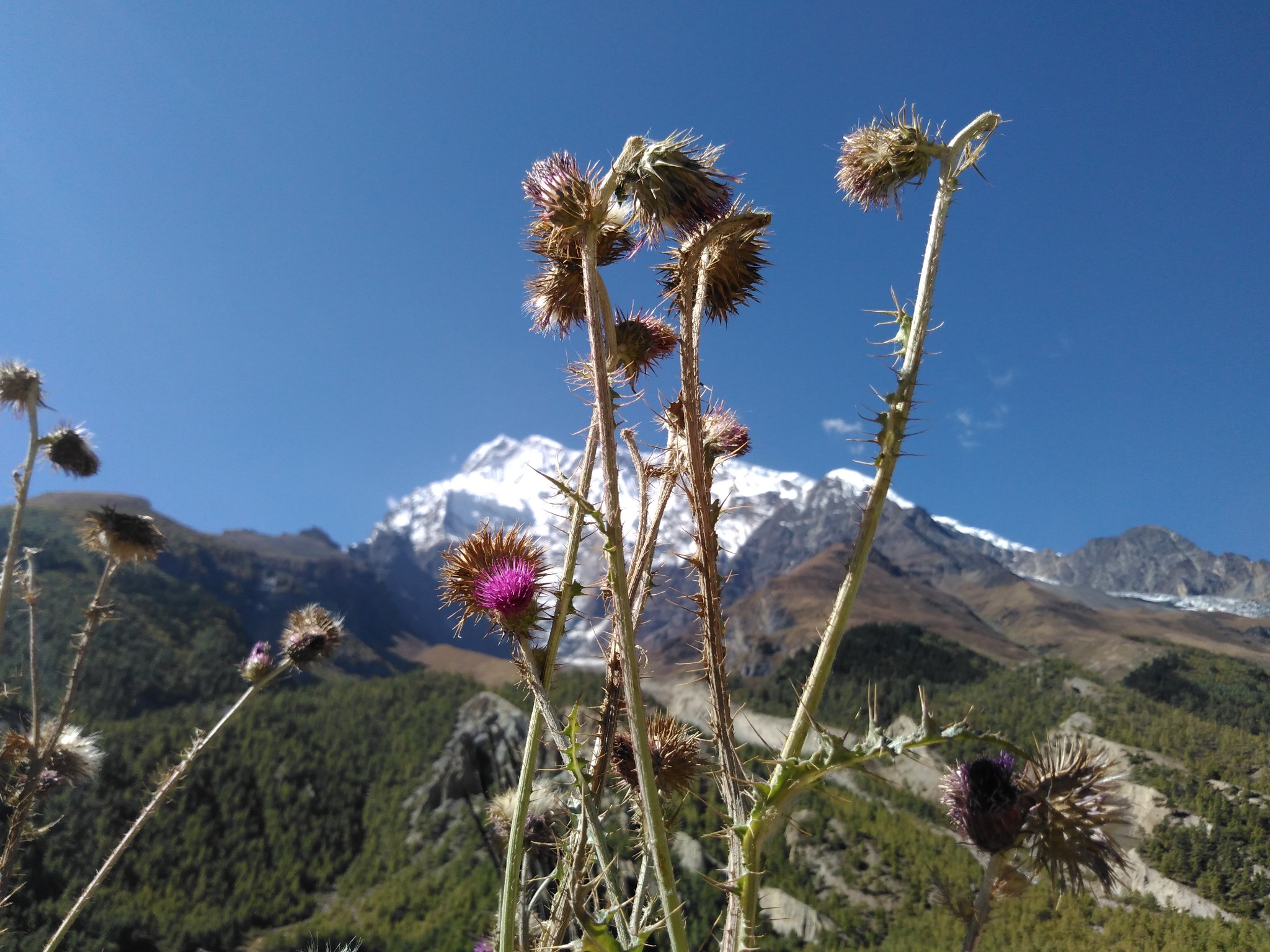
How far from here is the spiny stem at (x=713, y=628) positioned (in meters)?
1.86

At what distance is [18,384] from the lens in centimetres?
641

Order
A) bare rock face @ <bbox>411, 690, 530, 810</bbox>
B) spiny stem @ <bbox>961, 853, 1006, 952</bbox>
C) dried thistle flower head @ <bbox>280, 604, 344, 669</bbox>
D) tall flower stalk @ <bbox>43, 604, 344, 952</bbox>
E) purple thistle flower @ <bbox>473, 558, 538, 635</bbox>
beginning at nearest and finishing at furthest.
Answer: spiny stem @ <bbox>961, 853, 1006, 952</bbox> → purple thistle flower @ <bbox>473, 558, 538, 635</bbox> → tall flower stalk @ <bbox>43, 604, 344, 952</bbox> → dried thistle flower head @ <bbox>280, 604, 344, 669</bbox> → bare rock face @ <bbox>411, 690, 530, 810</bbox>

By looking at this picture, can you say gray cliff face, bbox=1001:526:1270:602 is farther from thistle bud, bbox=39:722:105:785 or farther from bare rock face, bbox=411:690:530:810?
bare rock face, bbox=411:690:530:810

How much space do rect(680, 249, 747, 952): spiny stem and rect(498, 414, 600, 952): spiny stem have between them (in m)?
0.42

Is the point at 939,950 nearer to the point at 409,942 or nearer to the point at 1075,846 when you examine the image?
the point at 409,942

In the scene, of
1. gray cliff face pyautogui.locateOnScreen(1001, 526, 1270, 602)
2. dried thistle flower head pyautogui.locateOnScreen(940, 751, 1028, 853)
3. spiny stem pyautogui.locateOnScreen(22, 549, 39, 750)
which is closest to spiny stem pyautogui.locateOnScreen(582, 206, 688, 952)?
dried thistle flower head pyautogui.locateOnScreen(940, 751, 1028, 853)

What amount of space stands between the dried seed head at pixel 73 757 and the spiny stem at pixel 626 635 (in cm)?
692

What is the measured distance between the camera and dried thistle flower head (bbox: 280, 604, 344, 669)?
6461 mm

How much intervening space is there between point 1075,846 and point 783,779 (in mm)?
865

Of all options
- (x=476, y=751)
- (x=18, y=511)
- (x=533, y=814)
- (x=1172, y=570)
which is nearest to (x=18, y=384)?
(x=18, y=511)

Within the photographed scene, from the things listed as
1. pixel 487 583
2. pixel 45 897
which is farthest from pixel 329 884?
pixel 487 583

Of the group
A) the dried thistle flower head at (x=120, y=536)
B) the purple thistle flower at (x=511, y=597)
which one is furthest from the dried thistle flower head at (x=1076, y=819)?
the dried thistle flower head at (x=120, y=536)

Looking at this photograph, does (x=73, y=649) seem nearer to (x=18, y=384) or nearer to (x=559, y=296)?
(x=18, y=384)

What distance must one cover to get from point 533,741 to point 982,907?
4.47 feet
